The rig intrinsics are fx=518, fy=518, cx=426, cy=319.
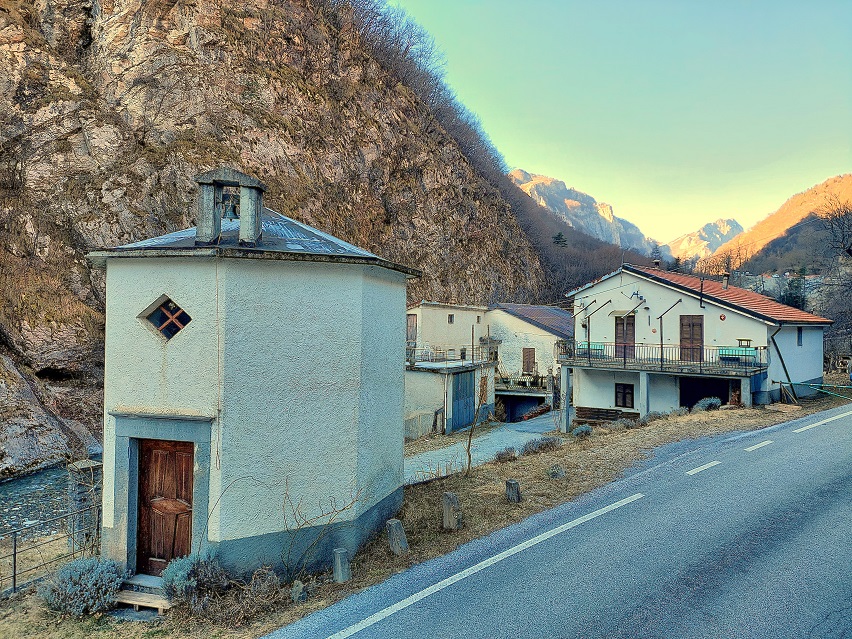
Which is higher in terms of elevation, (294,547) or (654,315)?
(654,315)

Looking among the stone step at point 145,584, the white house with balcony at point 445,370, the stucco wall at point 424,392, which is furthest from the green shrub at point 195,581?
the stucco wall at point 424,392

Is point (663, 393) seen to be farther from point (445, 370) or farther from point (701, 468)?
A: point (701, 468)

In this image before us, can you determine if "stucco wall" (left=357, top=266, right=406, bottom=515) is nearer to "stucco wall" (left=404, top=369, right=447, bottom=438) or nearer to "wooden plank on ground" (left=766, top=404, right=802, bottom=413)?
"wooden plank on ground" (left=766, top=404, right=802, bottom=413)

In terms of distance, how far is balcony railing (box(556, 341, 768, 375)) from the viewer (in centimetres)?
2023

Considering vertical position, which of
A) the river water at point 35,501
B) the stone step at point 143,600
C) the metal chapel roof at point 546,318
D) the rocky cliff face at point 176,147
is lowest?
the river water at point 35,501

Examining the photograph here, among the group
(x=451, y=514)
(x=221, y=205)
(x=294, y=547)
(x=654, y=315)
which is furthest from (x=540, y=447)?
(x=654, y=315)

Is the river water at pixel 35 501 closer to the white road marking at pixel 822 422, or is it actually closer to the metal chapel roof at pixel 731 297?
the white road marking at pixel 822 422

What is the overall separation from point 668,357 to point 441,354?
12.3 meters

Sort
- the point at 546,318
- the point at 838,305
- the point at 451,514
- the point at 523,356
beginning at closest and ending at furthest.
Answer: the point at 451,514 → the point at 523,356 → the point at 546,318 → the point at 838,305

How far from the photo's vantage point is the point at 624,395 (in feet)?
77.9

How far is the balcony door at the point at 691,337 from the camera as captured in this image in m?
21.8

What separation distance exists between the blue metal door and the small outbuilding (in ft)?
61.0

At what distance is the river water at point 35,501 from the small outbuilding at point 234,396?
864 cm

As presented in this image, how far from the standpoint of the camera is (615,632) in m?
5.58
